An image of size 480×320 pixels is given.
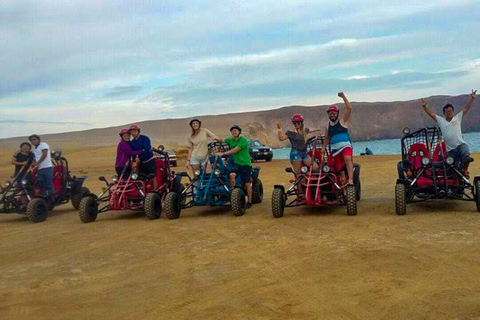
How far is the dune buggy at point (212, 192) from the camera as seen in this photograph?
1054 centimetres

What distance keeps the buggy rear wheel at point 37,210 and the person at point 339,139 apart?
6348mm

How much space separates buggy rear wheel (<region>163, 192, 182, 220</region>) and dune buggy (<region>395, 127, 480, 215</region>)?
14.1 ft

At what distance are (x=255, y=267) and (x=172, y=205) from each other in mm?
4443

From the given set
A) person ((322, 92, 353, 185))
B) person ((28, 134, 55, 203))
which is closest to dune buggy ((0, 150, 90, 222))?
person ((28, 134, 55, 203))

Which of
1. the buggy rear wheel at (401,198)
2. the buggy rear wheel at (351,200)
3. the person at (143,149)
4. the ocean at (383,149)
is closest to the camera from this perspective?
the buggy rear wheel at (401,198)

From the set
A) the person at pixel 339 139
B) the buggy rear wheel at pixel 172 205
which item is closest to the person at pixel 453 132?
the person at pixel 339 139

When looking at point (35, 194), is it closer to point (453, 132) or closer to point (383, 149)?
point (453, 132)

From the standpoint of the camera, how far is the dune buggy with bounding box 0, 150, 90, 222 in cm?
1160

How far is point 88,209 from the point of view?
11.0m

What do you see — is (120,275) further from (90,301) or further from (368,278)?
(368,278)

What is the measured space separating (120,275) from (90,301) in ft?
3.21

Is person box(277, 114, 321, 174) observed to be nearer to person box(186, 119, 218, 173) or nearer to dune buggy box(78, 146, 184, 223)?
person box(186, 119, 218, 173)

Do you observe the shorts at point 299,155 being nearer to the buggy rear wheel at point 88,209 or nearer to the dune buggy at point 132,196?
the dune buggy at point 132,196

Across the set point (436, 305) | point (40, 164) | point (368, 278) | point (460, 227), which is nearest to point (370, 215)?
point (460, 227)
